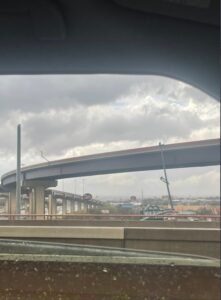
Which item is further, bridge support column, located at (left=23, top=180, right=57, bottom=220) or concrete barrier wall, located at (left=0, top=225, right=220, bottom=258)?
bridge support column, located at (left=23, top=180, right=57, bottom=220)

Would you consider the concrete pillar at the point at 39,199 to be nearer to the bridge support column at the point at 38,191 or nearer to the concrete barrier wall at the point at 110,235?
the bridge support column at the point at 38,191

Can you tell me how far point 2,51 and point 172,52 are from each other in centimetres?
184

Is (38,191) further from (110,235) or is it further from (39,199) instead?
(110,235)

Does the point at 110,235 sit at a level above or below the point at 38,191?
below

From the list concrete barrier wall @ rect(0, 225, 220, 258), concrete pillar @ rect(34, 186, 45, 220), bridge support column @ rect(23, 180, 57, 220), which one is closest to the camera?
concrete barrier wall @ rect(0, 225, 220, 258)

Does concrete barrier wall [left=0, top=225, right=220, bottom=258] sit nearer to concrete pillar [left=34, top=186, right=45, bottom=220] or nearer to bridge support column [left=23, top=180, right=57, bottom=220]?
bridge support column [left=23, top=180, right=57, bottom=220]

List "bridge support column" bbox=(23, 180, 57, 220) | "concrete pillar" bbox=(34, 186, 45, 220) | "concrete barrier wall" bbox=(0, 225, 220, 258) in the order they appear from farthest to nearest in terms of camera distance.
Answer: "concrete pillar" bbox=(34, 186, 45, 220) → "bridge support column" bbox=(23, 180, 57, 220) → "concrete barrier wall" bbox=(0, 225, 220, 258)

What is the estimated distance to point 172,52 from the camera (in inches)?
191

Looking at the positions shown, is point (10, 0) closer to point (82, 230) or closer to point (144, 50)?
point (144, 50)

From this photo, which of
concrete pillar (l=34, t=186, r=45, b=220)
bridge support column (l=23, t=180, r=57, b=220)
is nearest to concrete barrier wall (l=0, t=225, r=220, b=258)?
bridge support column (l=23, t=180, r=57, b=220)

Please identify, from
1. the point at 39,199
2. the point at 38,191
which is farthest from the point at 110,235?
the point at 39,199

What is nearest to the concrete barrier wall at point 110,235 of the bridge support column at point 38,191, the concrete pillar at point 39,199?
the bridge support column at point 38,191

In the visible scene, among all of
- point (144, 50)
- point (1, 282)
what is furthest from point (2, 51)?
point (1, 282)

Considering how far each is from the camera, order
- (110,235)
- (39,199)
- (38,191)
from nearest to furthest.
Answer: (110,235), (38,191), (39,199)
